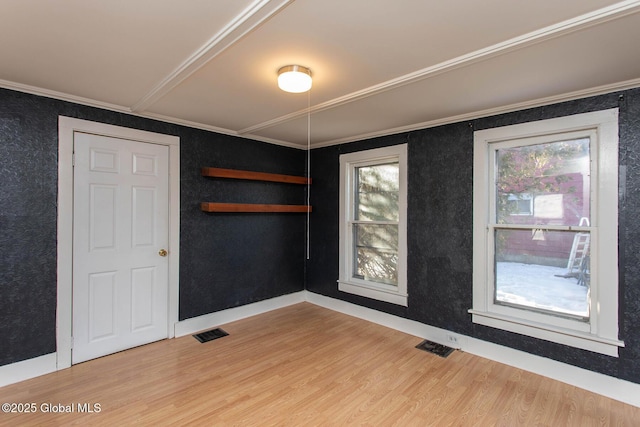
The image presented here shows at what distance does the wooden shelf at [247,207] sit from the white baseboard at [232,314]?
3.98ft

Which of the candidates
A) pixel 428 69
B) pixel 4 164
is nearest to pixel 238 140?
pixel 4 164

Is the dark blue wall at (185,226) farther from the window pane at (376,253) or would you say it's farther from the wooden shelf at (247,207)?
the window pane at (376,253)

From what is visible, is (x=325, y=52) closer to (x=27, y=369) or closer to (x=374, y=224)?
(x=374, y=224)

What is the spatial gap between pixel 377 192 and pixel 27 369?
3.74 meters

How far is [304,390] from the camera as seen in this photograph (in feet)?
8.04

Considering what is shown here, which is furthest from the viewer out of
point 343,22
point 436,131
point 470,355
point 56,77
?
point 436,131

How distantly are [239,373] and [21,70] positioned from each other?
2.77 metres

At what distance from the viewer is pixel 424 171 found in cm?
344

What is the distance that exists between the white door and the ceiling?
50 centimetres

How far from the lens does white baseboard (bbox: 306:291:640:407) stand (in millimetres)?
2340

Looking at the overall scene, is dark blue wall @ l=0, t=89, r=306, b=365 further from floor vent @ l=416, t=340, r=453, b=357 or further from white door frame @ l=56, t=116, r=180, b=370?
floor vent @ l=416, t=340, r=453, b=357

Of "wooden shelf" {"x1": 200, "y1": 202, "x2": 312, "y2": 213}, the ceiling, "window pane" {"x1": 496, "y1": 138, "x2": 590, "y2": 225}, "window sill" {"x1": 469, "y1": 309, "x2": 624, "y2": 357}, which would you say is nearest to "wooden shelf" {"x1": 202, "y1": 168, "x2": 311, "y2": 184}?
"wooden shelf" {"x1": 200, "y1": 202, "x2": 312, "y2": 213}

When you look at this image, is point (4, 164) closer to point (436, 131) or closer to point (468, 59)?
point (468, 59)

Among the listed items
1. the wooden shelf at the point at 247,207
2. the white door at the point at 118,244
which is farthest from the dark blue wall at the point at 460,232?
the white door at the point at 118,244
